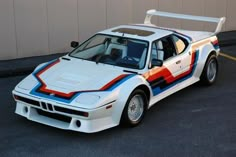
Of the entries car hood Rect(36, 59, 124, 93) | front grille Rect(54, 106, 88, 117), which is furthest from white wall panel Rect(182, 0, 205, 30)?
front grille Rect(54, 106, 88, 117)

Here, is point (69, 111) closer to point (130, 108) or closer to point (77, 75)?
point (77, 75)


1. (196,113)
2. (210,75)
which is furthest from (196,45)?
(196,113)

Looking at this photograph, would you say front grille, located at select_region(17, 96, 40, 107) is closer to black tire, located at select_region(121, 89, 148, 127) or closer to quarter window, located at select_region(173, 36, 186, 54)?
black tire, located at select_region(121, 89, 148, 127)

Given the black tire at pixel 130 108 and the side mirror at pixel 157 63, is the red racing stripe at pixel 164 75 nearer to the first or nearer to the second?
the side mirror at pixel 157 63

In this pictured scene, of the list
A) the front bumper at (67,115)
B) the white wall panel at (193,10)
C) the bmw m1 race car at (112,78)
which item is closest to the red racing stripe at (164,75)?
the bmw m1 race car at (112,78)

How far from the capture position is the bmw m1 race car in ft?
21.7

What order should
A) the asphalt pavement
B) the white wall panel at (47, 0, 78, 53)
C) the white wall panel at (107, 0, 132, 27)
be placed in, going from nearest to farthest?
the asphalt pavement → the white wall panel at (47, 0, 78, 53) → the white wall panel at (107, 0, 132, 27)

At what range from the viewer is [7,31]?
35.2 feet

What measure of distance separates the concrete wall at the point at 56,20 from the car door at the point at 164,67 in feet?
12.8

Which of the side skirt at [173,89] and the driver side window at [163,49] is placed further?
the driver side window at [163,49]

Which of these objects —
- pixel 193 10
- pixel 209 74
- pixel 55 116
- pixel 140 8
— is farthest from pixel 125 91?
pixel 193 10

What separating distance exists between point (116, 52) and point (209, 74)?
2.42 m

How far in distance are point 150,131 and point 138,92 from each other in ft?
2.00

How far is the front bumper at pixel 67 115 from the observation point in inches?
257
